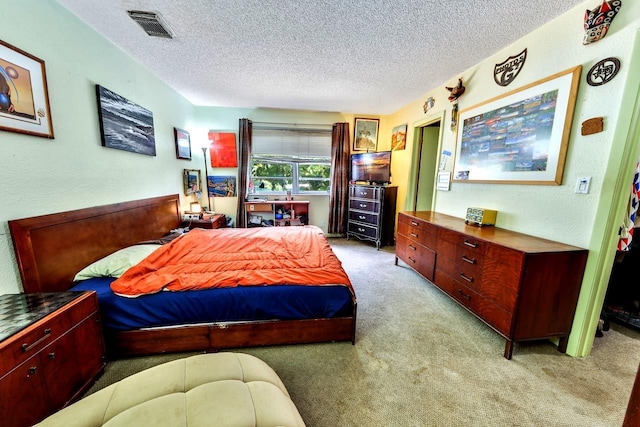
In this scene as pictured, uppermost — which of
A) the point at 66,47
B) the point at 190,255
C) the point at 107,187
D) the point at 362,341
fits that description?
the point at 66,47

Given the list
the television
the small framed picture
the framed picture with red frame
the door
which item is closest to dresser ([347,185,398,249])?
the television

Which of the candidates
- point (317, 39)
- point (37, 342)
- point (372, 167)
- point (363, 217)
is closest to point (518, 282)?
point (317, 39)

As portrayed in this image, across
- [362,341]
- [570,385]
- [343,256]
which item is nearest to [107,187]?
[362,341]

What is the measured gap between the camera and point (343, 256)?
3.76m

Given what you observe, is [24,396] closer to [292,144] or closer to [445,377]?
[445,377]

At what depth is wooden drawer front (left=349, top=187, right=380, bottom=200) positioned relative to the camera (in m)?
4.04

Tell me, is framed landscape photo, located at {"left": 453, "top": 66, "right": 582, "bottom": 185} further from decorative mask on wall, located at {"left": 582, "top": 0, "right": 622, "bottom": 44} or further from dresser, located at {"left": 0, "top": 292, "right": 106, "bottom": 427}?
dresser, located at {"left": 0, "top": 292, "right": 106, "bottom": 427}

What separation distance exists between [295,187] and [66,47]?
11.1ft

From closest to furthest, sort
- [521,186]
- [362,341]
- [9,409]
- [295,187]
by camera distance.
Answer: [9,409]
[362,341]
[521,186]
[295,187]

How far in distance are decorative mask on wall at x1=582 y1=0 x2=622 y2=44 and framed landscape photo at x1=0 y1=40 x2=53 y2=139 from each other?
369 centimetres

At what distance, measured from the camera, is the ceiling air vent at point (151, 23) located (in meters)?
1.78

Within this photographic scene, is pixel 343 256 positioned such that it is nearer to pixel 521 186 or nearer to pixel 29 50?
pixel 521 186

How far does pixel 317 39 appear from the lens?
2111mm

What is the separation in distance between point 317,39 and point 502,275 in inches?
98.5
